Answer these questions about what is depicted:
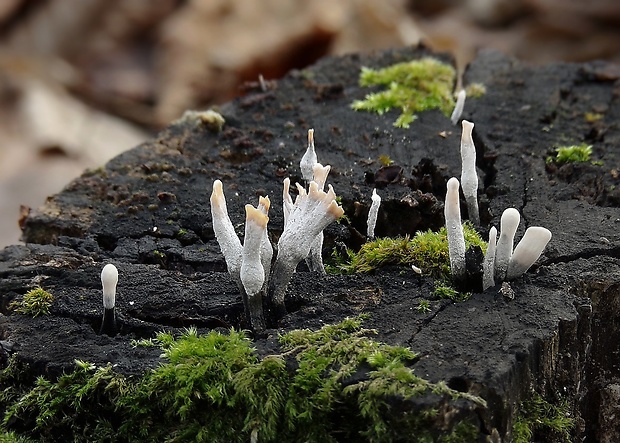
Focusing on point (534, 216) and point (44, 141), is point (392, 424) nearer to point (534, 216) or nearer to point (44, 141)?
point (534, 216)

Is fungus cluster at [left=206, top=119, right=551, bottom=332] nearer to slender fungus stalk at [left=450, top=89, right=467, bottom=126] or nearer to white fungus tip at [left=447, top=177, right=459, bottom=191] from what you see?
white fungus tip at [left=447, top=177, right=459, bottom=191]

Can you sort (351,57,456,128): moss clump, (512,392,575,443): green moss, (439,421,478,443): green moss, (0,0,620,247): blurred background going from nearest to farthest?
(439,421,478,443): green moss, (512,392,575,443): green moss, (351,57,456,128): moss clump, (0,0,620,247): blurred background

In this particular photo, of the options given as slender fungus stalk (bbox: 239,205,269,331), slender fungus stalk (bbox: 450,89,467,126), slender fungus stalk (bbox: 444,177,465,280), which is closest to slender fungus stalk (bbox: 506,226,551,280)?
slender fungus stalk (bbox: 444,177,465,280)

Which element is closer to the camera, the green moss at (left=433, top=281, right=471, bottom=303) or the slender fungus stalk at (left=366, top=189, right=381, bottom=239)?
the green moss at (left=433, top=281, right=471, bottom=303)

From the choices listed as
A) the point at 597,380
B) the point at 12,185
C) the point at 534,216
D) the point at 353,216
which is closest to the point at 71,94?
the point at 12,185

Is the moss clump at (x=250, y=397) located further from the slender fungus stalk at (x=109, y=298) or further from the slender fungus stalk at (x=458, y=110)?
the slender fungus stalk at (x=458, y=110)

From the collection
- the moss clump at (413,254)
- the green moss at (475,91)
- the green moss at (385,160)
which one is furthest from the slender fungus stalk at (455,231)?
the green moss at (475,91)

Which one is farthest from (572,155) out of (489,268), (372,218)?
(489,268)
